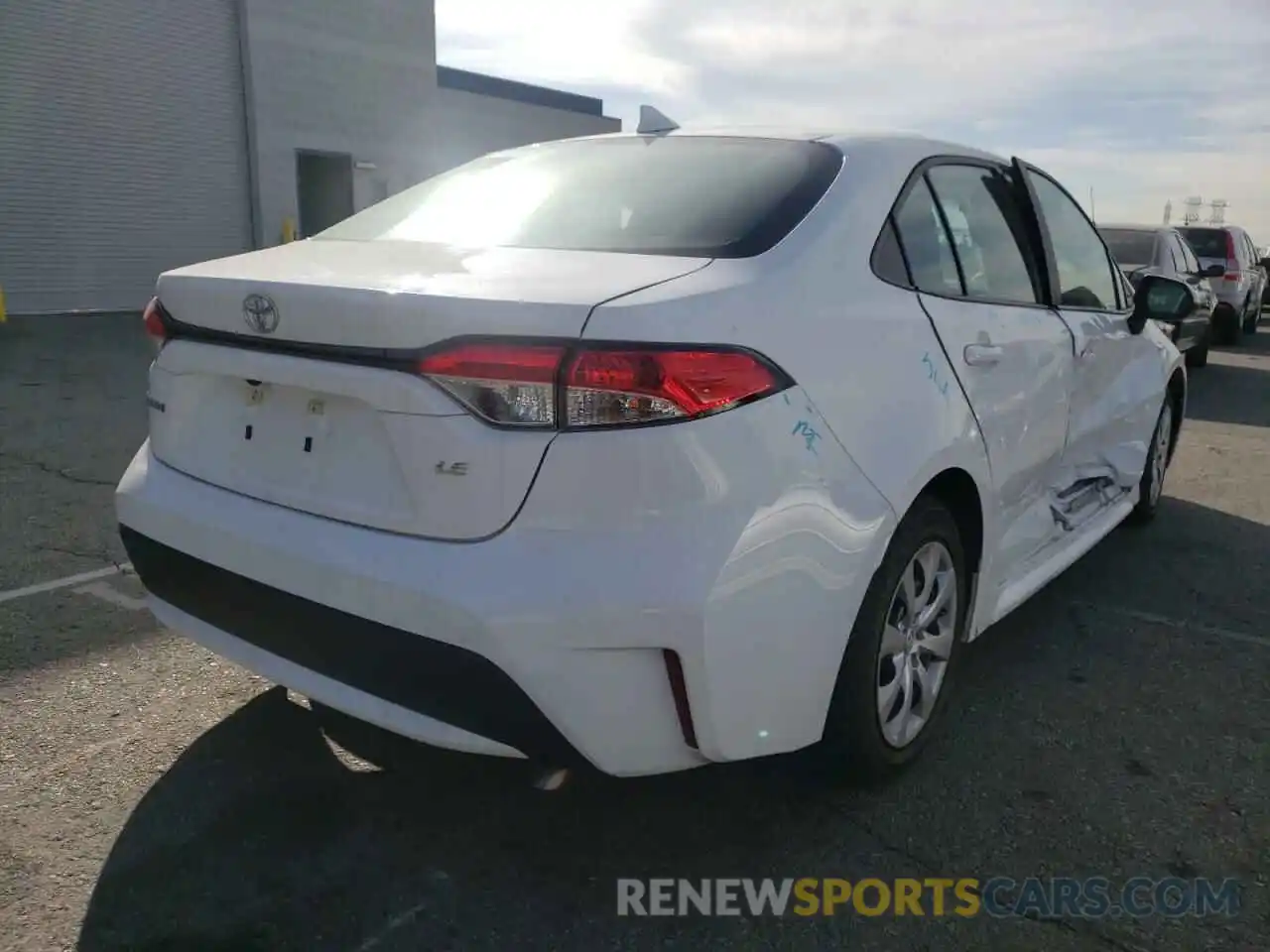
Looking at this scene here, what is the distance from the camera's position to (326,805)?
8.55ft

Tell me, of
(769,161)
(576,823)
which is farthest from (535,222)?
(576,823)

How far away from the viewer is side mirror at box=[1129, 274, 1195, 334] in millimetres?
4277

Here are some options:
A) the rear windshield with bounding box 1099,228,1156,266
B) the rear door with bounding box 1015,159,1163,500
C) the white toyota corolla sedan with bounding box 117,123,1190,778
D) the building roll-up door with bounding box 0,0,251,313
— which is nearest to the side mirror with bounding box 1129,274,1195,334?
the rear door with bounding box 1015,159,1163,500

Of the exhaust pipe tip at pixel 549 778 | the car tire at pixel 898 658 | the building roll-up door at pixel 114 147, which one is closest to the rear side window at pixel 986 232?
the car tire at pixel 898 658

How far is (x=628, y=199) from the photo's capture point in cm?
269

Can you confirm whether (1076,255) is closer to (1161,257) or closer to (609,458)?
(609,458)

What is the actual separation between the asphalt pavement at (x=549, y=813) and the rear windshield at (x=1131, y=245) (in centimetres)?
778

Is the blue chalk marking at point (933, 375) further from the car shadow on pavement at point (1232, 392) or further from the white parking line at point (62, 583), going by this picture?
the car shadow on pavement at point (1232, 392)

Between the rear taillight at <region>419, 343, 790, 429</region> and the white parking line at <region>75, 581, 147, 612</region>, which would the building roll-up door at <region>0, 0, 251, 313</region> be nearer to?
the white parking line at <region>75, 581, 147, 612</region>

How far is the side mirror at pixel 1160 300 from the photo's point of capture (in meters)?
4.28

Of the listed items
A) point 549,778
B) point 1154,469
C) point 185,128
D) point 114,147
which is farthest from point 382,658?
point 185,128

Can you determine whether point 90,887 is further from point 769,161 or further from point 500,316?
point 769,161

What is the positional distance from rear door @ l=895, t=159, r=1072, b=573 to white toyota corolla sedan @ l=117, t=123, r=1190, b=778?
2 centimetres

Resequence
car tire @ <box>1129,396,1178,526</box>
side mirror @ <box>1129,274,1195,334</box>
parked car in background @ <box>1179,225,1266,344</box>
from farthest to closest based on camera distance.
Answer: parked car in background @ <box>1179,225,1266,344</box>
car tire @ <box>1129,396,1178,526</box>
side mirror @ <box>1129,274,1195,334</box>
